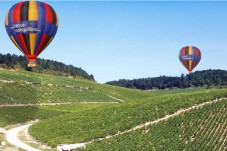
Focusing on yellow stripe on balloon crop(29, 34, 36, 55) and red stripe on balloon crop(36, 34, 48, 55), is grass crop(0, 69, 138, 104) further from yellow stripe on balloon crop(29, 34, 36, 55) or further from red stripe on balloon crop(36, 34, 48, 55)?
yellow stripe on balloon crop(29, 34, 36, 55)

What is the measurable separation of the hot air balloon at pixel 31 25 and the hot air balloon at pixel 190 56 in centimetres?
6086

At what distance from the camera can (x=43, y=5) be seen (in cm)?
6150

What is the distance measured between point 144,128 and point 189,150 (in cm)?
992

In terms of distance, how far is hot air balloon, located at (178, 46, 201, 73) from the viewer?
11331 centimetres

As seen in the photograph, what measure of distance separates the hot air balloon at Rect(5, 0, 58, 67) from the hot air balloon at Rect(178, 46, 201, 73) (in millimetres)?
60861

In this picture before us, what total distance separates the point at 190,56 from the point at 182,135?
6604cm

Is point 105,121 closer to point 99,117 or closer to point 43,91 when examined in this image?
point 99,117

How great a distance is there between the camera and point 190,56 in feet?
371

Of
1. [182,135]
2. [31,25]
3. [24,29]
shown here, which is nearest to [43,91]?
[24,29]

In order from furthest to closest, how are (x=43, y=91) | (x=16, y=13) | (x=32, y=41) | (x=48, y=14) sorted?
(x=43, y=91)
(x=48, y=14)
(x=32, y=41)
(x=16, y=13)

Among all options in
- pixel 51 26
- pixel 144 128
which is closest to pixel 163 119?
pixel 144 128

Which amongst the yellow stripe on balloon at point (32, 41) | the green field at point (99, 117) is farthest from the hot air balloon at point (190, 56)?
the yellow stripe on balloon at point (32, 41)

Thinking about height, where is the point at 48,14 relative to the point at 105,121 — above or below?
above

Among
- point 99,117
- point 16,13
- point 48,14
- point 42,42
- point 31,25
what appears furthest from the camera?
point 99,117
